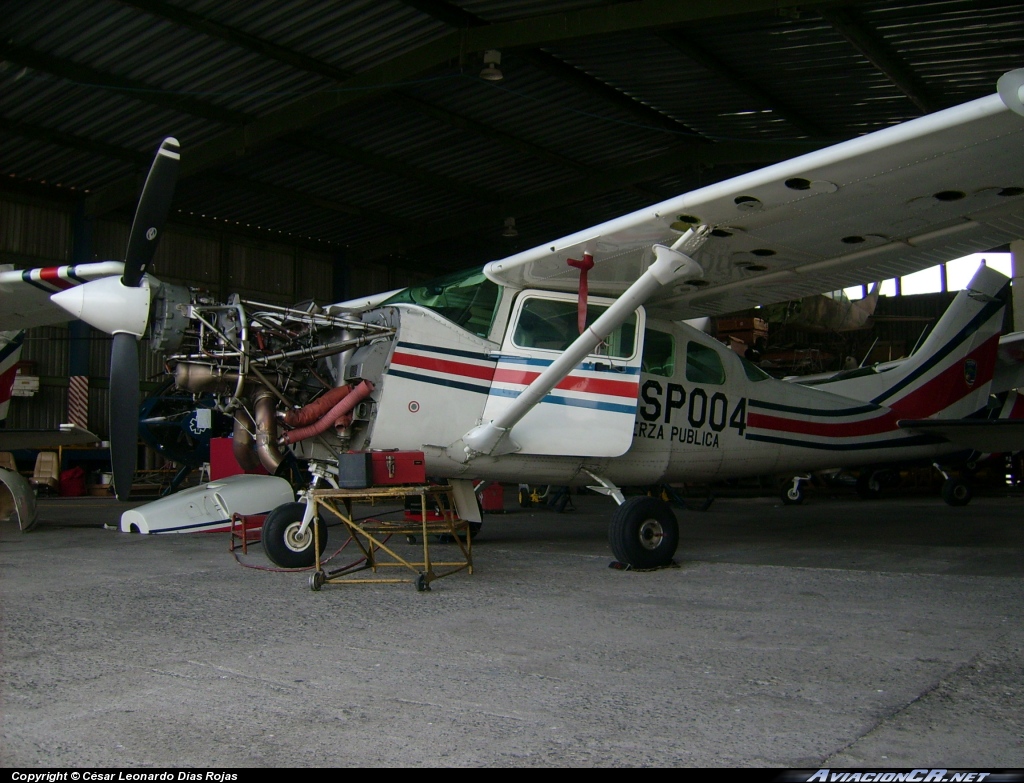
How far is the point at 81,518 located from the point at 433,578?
8.85m

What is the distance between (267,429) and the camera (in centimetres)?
676

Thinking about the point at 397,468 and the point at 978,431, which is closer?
the point at 397,468

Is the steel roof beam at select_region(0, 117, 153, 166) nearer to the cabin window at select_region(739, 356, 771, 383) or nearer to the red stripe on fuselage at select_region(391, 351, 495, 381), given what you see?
the red stripe on fuselage at select_region(391, 351, 495, 381)

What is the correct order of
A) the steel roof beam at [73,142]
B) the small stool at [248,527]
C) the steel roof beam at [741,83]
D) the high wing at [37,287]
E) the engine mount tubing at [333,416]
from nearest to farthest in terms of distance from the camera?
the engine mount tubing at [333,416]
the high wing at [37,287]
the small stool at [248,527]
the steel roof beam at [741,83]
the steel roof beam at [73,142]

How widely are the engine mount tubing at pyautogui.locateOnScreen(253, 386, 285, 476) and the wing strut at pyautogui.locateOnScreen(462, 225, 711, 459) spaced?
1.81 meters

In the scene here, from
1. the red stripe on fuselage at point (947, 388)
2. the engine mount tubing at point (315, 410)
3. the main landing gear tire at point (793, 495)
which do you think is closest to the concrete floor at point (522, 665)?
the engine mount tubing at point (315, 410)

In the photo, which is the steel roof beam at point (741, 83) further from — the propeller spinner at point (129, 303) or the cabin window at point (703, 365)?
the propeller spinner at point (129, 303)

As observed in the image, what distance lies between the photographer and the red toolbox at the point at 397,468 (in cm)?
611

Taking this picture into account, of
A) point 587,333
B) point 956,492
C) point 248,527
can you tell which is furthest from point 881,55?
point 248,527

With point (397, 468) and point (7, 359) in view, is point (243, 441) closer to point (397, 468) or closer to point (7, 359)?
point (397, 468)

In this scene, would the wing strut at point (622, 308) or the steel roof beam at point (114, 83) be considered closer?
the wing strut at point (622, 308)

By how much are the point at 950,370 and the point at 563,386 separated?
7.13m

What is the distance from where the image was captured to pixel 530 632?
177 inches

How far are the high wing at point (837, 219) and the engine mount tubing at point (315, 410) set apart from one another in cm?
171
